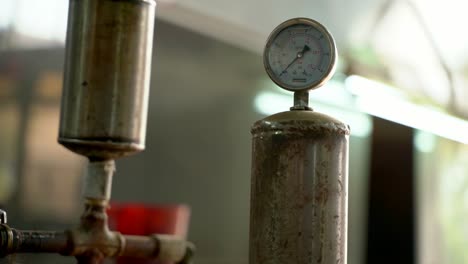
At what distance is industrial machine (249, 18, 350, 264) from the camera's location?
55.1 inches

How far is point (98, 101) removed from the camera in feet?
4.26

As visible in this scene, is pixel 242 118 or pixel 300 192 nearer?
pixel 300 192

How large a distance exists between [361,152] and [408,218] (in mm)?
560

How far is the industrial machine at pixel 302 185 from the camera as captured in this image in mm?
1400

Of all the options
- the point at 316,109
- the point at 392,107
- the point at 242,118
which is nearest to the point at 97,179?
the point at 242,118

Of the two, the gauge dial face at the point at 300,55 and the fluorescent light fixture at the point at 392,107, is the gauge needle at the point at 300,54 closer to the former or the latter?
the gauge dial face at the point at 300,55

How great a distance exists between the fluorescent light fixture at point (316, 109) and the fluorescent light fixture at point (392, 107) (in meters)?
0.06

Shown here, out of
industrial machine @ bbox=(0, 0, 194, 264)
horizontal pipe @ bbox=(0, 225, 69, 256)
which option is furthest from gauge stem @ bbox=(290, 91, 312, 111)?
horizontal pipe @ bbox=(0, 225, 69, 256)

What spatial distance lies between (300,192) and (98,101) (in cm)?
41

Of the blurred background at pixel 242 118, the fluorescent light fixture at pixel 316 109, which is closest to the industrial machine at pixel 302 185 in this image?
the blurred background at pixel 242 118

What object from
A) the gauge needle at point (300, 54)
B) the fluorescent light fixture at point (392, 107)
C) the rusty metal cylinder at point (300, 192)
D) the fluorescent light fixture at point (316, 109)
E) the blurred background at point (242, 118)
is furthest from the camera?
the fluorescent light fixture at point (392, 107)

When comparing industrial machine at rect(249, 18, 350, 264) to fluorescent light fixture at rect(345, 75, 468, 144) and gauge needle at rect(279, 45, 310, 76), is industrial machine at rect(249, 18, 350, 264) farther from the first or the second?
fluorescent light fixture at rect(345, 75, 468, 144)

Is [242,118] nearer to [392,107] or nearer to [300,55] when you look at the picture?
[392,107]

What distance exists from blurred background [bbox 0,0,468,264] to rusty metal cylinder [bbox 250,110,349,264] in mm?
569
